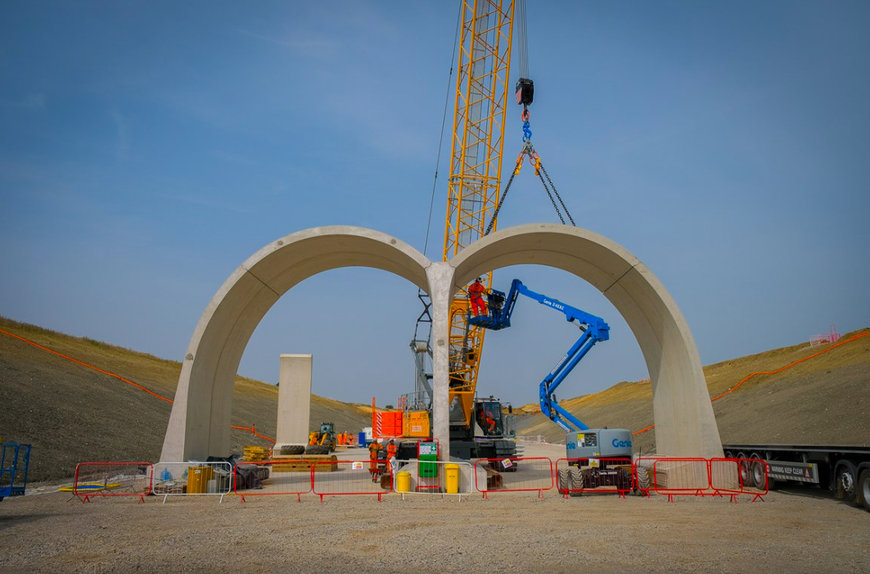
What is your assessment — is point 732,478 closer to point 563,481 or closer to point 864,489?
point 864,489

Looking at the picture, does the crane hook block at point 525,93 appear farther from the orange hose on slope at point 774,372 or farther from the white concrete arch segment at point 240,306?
the orange hose on slope at point 774,372

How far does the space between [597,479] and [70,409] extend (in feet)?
72.2

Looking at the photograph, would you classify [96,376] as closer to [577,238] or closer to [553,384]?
[553,384]

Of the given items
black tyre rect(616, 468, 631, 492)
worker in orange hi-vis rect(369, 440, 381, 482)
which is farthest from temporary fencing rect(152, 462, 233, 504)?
black tyre rect(616, 468, 631, 492)

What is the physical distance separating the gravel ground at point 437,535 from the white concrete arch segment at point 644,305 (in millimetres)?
2940

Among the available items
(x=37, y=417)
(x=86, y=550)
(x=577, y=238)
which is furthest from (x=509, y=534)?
(x=37, y=417)

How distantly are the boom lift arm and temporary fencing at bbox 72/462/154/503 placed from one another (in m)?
14.3

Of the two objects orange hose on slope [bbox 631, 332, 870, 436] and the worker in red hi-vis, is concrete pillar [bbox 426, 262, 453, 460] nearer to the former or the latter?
the worker in red hi-vis

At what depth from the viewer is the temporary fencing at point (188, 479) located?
15.8 metres

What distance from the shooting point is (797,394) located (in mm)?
31953

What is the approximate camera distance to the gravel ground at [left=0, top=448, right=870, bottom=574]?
7.79m

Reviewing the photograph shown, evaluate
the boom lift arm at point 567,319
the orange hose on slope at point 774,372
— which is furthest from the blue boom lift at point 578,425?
the orange hose on slope at point 774,372

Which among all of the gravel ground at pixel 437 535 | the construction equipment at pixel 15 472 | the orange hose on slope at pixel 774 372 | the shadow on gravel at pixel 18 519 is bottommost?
the gravel ground at pixel 437 535

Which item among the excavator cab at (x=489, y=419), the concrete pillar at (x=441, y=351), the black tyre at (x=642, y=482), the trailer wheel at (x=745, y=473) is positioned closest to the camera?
the black tyre at (x=642, y=482)
